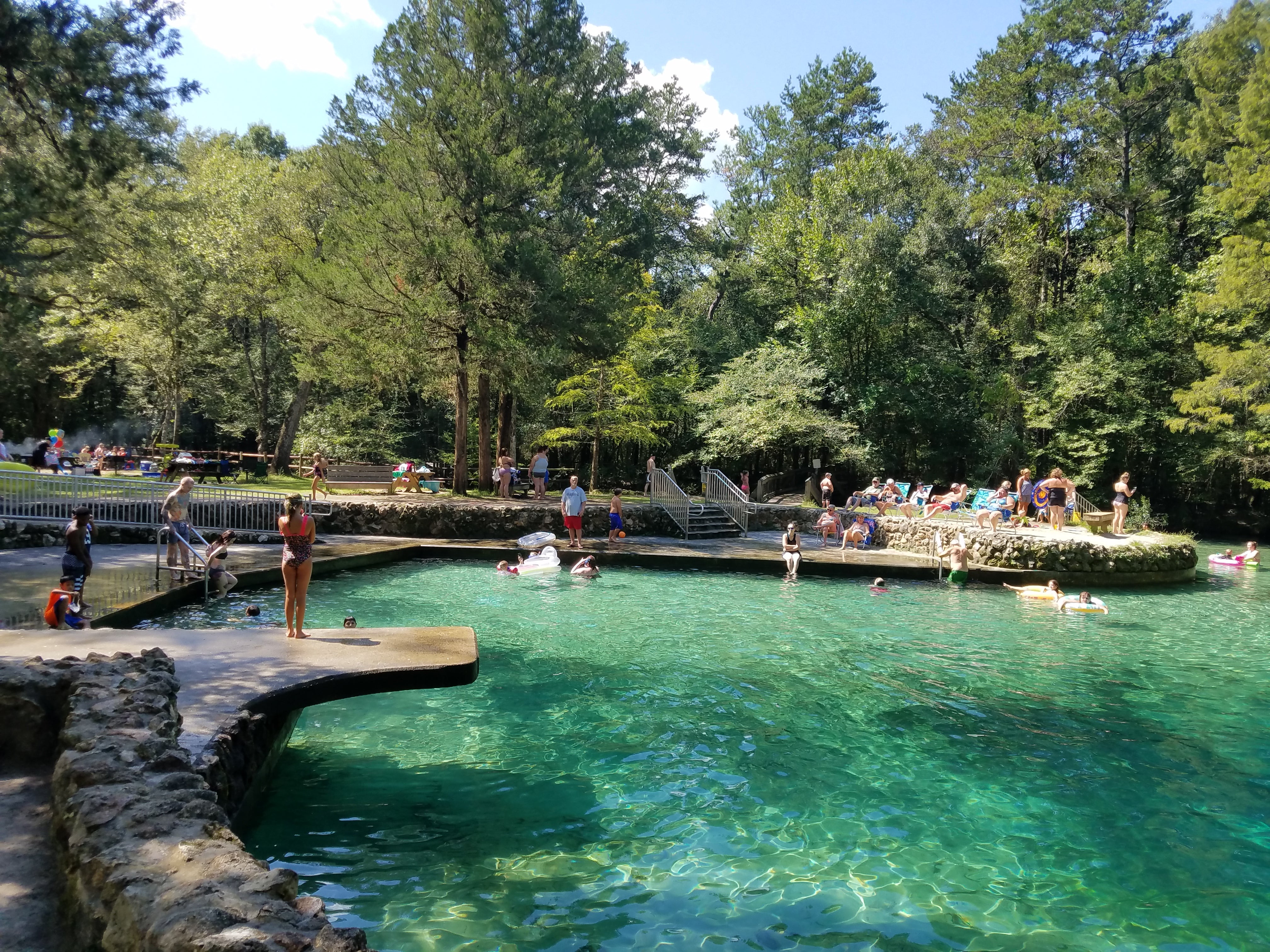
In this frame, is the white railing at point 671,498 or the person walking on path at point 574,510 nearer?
the person walking on path at point 574,510

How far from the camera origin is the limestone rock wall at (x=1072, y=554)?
55.5 feet

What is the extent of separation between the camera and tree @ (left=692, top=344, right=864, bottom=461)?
2755cm

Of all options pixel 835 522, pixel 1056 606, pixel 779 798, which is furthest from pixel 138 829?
pixel 835 522

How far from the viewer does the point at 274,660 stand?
22.1 ft

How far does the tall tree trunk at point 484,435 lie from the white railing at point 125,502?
707cm

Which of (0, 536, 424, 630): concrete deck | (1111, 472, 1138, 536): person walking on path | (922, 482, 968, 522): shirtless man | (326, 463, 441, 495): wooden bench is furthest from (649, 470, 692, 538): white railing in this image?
(1111, 472, 1138, 536): person walking on path

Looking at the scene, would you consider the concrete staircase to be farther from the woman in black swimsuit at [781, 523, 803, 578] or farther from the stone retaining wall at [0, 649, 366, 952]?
the stone retaining wall at [0, 649, 366, 952]

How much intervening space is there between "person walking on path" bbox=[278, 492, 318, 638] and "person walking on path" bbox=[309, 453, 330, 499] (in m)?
12.0

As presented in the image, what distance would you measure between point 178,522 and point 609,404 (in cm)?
1727

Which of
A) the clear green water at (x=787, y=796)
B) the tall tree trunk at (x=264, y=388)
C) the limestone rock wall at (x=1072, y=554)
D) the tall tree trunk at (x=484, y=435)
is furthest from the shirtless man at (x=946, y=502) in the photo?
the tall tree trunk at (x=264, y=388)

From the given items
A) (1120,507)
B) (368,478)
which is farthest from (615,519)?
(1120,507)

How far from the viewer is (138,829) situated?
3324mm

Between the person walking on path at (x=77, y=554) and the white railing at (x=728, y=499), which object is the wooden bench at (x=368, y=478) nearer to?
the white railing at (x=728, y=499)

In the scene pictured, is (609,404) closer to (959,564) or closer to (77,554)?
(959,564)
